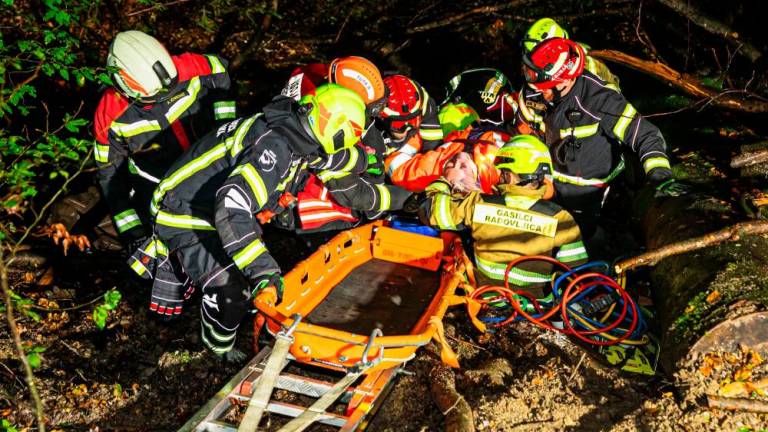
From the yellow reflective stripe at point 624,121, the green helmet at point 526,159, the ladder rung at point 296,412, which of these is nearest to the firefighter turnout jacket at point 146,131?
the ladder rung at point 296,412

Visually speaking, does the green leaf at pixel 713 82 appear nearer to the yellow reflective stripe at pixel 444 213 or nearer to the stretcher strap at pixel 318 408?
the yellow reflective stripe at pixel 444 213

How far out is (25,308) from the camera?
347 cm

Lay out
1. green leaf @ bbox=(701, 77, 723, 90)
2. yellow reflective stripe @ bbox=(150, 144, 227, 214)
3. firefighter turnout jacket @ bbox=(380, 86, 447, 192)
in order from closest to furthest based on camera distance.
Answer: yellow reflective stripe @ bbox=(150, 144, 227, 214), firefighter turnout jacket @ bbox=(380, 86, 447, 192), green leaf @ bbox=(701, 77, 723, 90)

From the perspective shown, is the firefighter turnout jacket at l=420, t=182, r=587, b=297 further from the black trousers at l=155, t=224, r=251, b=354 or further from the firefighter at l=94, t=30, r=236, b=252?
the firefighter at l=94, t=30, r=236, b=252

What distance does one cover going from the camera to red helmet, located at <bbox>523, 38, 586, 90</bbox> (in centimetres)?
479

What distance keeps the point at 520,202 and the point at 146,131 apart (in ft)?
9.36

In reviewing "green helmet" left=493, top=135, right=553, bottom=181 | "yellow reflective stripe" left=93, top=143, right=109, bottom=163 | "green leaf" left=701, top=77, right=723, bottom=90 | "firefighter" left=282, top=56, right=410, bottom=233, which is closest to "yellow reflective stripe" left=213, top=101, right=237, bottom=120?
"firefighter" left=282, top=56, right=410, bottom=233

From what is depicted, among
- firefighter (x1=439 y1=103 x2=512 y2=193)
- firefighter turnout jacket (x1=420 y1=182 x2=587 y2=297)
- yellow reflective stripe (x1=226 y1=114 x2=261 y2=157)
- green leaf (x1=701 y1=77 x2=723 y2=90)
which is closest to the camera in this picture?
yellow reflective stripe (x1=226 y1=114 x2=261 y2=157)

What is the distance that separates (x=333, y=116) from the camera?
372 cm

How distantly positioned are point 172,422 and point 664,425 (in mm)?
2905

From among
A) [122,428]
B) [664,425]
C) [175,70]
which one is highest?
[175,70]

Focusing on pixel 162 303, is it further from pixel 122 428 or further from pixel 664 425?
pixel 664 425

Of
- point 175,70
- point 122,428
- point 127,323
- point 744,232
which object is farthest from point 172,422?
point 744,232

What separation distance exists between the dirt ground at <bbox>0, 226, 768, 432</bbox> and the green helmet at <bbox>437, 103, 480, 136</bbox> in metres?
→ 1.72
